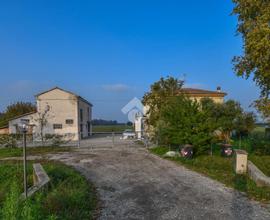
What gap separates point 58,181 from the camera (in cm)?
729

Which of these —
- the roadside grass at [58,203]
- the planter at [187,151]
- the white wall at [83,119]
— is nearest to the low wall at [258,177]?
the planter at [187,151]

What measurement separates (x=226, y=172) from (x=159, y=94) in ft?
38.8

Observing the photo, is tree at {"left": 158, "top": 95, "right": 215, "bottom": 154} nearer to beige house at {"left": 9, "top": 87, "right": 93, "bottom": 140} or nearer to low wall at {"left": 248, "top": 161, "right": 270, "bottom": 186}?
low wall at {"left": 248, "top": 161, "right": 270, "bottom": 186}

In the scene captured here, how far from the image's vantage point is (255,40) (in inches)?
403

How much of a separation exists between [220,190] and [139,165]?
469cm

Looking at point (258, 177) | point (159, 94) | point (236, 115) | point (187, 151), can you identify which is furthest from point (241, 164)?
point (236, 115)

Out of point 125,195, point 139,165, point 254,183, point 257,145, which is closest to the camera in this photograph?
point 125,195

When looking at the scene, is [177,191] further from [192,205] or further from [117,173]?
[117,173]

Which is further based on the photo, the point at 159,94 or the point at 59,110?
the point at 59,110

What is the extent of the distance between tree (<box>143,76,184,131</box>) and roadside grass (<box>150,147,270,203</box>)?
768 cm

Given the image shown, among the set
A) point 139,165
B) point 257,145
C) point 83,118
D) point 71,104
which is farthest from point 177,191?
point 83,118

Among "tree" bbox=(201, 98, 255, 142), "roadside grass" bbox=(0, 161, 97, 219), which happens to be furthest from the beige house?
"roadside grass" bbox=(0, 161, 97, 219)

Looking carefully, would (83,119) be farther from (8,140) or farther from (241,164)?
(241,164)

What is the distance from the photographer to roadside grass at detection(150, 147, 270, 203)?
6246 mm
